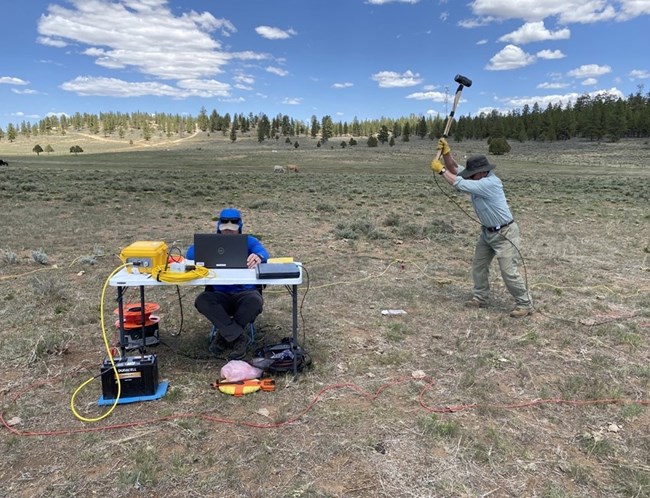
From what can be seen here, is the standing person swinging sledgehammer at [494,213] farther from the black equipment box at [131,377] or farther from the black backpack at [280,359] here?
the black equipment box at [131,377]

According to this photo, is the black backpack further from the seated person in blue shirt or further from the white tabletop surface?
the white tabletop surface

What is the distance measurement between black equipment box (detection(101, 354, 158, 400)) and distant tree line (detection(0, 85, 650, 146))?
7304 cm

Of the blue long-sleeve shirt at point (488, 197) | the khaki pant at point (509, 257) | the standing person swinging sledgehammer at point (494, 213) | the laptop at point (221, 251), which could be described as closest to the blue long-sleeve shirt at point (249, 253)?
the laptop at point (221, 251)

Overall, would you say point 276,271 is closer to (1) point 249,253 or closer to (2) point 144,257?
(1) point 249,253

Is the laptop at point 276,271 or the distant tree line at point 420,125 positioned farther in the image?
the distant tree line at point 420,125

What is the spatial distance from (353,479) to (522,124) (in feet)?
371

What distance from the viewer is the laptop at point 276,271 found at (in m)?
4.50

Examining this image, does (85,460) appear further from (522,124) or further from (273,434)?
(522,124)

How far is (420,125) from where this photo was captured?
12088cm

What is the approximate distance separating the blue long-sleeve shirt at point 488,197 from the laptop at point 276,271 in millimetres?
2700

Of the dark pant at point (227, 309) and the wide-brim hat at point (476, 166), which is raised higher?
the wide-brim hat at point (476, 166)

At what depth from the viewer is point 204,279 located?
454 cm

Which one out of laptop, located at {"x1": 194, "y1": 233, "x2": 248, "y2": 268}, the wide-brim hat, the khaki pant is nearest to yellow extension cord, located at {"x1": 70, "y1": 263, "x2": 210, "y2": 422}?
laptop, located at {"x1": 194, "y1": 233, "x2": 248, "y2": 268}

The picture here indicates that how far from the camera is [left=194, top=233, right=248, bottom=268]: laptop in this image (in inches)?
191
